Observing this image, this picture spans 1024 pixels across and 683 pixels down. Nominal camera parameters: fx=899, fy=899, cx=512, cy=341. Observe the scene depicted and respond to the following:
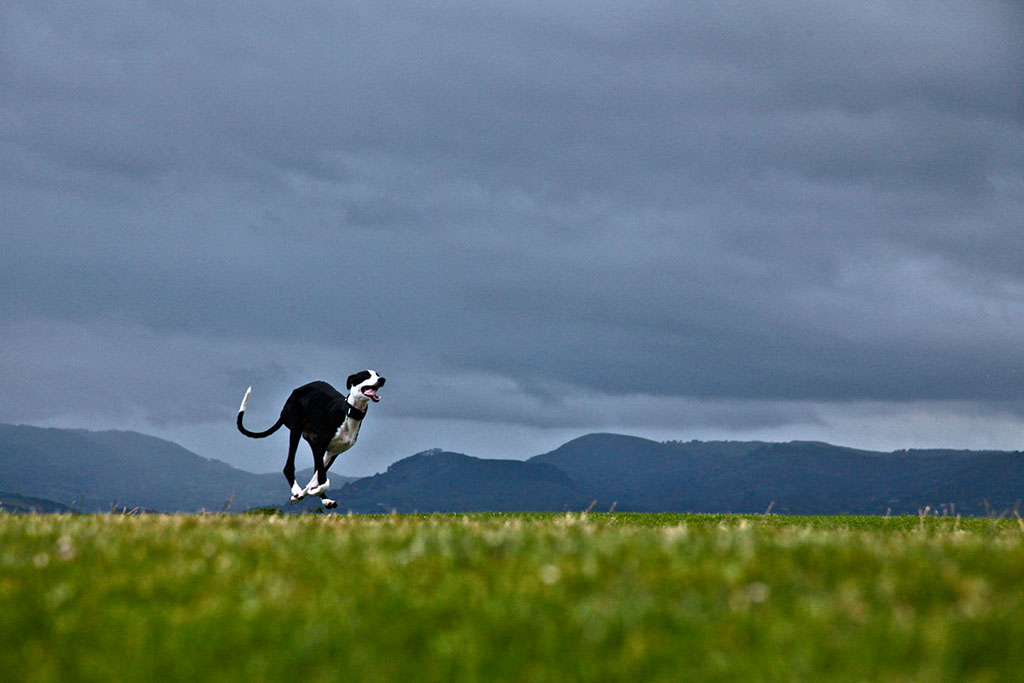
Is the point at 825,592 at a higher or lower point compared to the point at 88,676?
higher

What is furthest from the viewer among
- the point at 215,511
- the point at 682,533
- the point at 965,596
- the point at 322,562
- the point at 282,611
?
the point at 215,511

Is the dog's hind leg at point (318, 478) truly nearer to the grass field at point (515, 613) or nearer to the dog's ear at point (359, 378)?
the dog's ear at point (359, 378)

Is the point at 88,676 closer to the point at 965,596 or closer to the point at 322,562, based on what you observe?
the point at 322,562

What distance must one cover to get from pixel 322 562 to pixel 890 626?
4.54m

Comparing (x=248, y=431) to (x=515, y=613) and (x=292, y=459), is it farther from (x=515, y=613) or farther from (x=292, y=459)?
(x=515, y=613)

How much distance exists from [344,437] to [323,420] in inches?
27.7

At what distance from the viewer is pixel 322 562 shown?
25.5 ft

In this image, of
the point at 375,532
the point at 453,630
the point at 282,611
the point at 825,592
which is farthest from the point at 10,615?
the point at 825,592

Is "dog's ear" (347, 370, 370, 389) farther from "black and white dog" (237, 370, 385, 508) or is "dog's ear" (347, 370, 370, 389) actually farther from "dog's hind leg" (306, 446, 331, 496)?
"dog's hind leg" (306, 446, 331, 496)

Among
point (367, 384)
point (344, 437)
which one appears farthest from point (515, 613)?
point (344, 437)

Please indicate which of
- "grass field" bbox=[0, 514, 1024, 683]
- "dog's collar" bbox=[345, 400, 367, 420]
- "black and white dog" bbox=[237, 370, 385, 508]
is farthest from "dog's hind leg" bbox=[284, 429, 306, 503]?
→ "grass field" bbox=[0, 514, 1024, 683]

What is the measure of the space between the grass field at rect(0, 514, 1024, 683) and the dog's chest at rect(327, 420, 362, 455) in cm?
1337

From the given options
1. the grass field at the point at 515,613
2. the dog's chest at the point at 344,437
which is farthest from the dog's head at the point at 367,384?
the grass field at the point at 515,613

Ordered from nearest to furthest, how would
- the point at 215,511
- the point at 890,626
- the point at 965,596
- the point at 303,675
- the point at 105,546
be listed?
the point at 303,675 → the point at 890,626 → the point at 965,596 → the point at 105,546 → the point at 215,511
